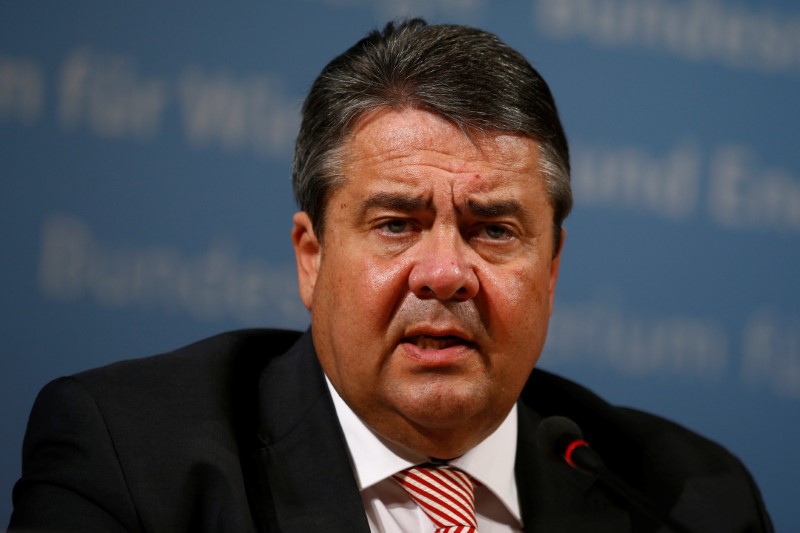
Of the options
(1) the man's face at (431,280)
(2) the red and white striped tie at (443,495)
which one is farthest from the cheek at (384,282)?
(2) the red and white striped tie at (443,495)

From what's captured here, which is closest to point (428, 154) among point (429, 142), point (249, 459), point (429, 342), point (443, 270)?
point (429, 142)

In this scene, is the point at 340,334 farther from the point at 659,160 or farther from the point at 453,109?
the point at 659,160

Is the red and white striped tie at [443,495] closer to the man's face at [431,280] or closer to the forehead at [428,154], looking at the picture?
the man's face at [431,280]

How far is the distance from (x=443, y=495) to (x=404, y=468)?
0.33ft

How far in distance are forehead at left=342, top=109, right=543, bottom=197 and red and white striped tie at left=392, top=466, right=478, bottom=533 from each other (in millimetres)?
613

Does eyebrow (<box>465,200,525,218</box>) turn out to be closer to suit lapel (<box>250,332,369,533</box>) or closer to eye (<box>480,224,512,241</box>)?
eye (<box>480,224,512,241</box>)

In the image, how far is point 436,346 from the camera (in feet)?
6.89

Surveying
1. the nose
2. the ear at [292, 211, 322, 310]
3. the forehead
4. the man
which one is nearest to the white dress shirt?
the man

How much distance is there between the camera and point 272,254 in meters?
2.87

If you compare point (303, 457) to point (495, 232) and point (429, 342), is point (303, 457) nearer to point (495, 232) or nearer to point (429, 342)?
point (429, 342)

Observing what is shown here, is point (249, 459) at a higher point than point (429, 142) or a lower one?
lower

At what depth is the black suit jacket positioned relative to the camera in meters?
1.98

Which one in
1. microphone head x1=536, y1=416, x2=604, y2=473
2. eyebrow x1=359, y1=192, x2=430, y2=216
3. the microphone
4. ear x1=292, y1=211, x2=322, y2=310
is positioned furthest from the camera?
ear x1=292, y1=211, x2=322, y2=310

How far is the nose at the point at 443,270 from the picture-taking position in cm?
206
